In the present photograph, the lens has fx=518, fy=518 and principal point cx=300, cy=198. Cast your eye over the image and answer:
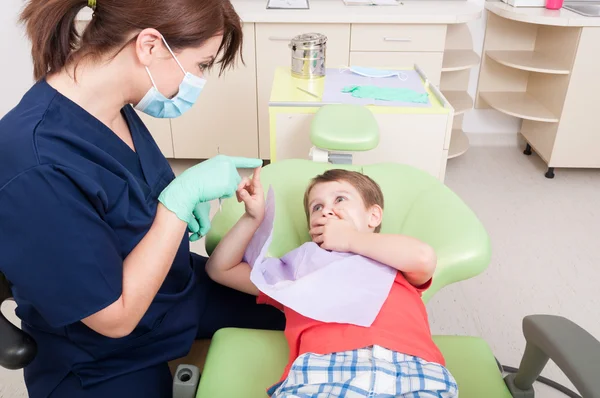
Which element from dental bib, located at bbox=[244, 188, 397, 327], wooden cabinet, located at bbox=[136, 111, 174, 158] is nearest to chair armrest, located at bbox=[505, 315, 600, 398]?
dental bib, located at bbox=[244, 188, 397, 327]

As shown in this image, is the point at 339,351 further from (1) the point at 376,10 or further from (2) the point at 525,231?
(1) the point at 376,10

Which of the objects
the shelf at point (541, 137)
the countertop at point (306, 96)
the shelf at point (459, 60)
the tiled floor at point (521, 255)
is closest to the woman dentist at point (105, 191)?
the countertop at point (306, 96)

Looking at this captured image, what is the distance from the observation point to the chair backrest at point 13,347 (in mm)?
855

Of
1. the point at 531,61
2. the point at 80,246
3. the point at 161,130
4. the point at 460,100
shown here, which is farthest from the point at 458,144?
the point at 80,246

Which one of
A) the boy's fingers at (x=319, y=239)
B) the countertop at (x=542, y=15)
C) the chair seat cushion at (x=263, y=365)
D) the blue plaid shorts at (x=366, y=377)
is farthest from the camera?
the countertop at (x=542, y=15)

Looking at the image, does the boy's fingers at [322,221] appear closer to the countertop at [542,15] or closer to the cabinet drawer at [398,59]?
the cabinet drawer at [398,59]

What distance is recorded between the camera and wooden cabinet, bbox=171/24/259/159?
2.74 metres

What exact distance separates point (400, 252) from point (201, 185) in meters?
0.41

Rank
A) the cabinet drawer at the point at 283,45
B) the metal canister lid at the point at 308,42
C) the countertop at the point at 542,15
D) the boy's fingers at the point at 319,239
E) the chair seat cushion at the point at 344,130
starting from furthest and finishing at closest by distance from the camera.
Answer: the cabinet drawer at the point at 283,45, the countertop at the point at 542,15, the metal canister lid at the point at 308,42, the chair seat cushion at the point at 344,130, the boy's fingers at the point at 319,239

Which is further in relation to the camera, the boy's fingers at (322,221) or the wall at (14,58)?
the wall at (14,58)

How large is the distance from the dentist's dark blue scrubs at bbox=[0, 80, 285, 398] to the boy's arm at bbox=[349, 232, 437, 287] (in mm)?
411

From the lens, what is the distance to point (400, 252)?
103 centimetres

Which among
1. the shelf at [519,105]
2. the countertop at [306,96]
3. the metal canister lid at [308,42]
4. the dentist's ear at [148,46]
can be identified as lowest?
the shelf at [519,105]

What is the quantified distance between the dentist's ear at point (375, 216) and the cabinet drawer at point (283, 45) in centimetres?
158
